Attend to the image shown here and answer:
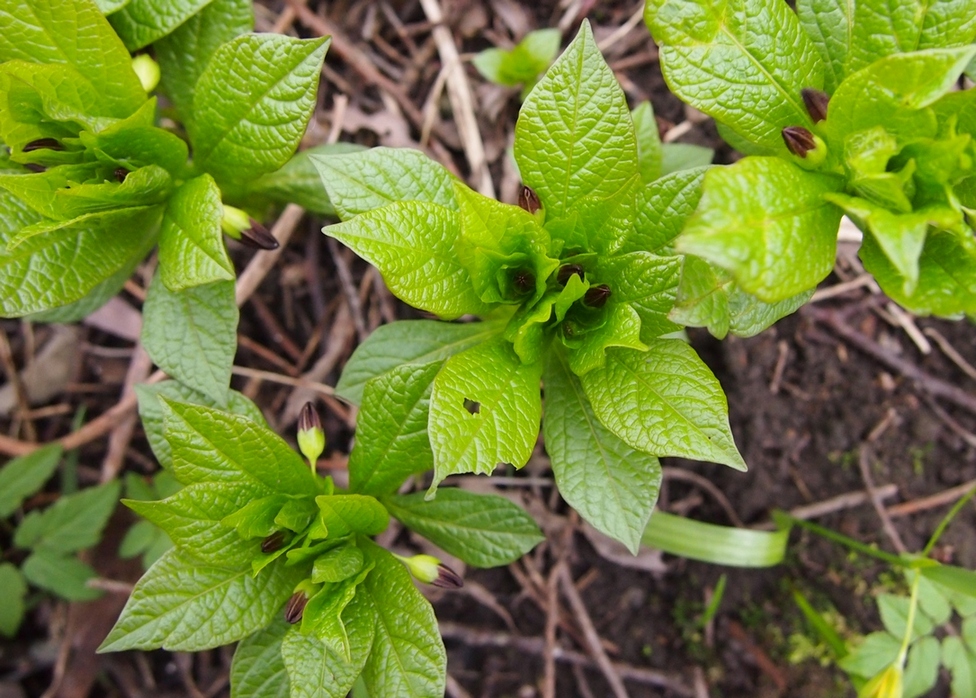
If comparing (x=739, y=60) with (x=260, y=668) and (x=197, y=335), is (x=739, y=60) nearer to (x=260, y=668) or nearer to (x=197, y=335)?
(x=197, y=335)

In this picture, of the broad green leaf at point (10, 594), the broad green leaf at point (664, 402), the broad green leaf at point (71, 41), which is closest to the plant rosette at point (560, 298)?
the broad green leaf at point (664, 402)

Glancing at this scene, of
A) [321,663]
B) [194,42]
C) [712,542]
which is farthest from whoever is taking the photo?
[712,542]

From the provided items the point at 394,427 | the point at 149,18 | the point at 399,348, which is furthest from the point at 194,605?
the point at 149,18

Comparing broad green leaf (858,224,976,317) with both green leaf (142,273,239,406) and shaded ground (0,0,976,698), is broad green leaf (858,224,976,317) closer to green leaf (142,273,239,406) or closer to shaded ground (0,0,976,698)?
shaded ground (0,0,976,698)

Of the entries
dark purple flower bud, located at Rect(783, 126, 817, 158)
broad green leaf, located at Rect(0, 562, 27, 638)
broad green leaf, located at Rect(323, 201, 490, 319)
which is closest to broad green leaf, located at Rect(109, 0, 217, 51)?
broad green leaf, located at Rect(323, 201, 490, 319)

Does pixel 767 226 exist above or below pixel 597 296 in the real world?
above

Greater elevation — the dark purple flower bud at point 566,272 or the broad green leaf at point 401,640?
the dark purple flower bud at point 566,272

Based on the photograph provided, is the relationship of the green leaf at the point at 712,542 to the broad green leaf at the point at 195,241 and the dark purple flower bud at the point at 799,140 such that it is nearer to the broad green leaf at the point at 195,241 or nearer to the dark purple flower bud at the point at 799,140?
the dark purple flower bud at the point at 799,140
